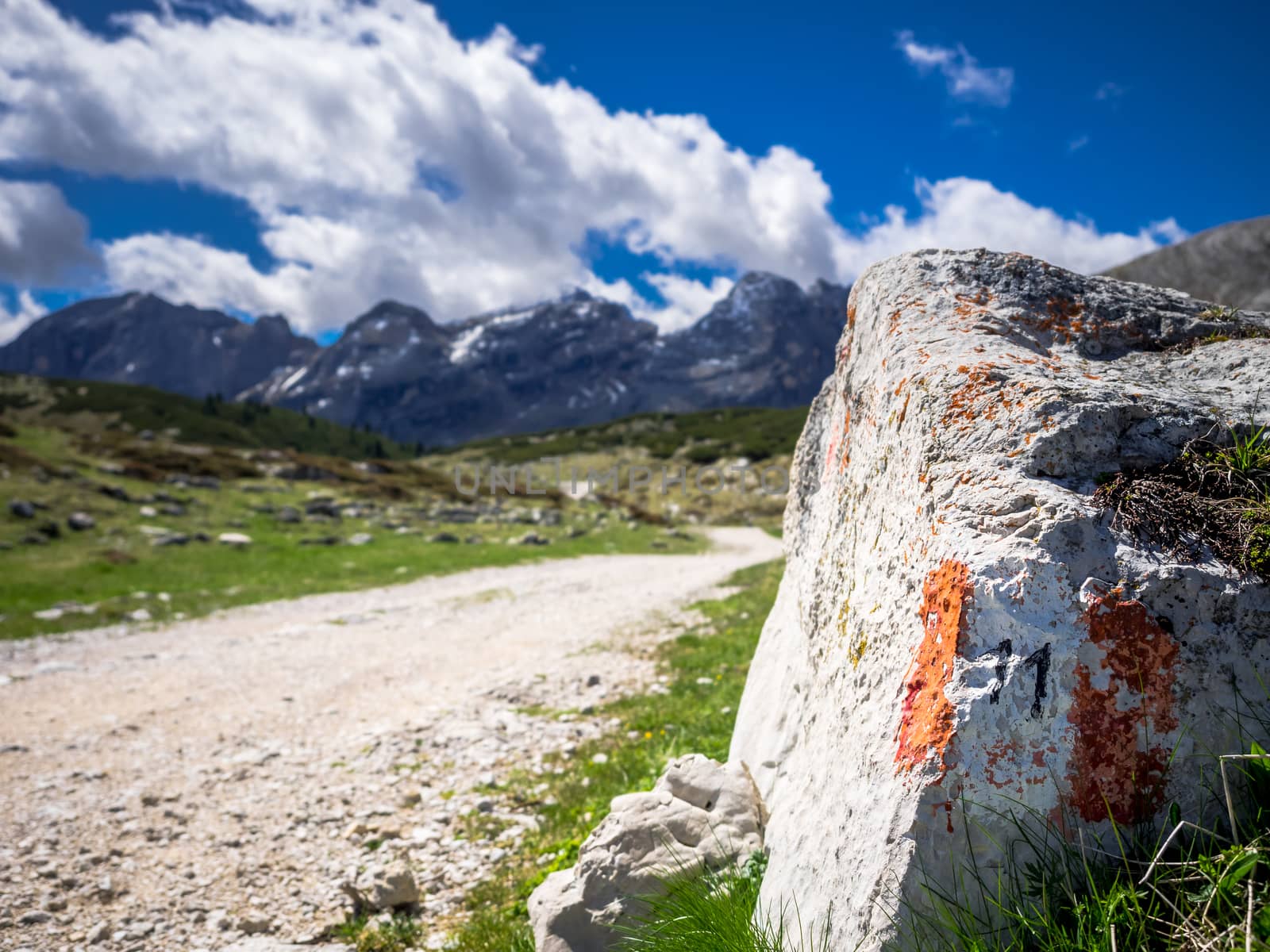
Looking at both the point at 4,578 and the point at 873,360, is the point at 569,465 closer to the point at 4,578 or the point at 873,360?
the point at 4,578

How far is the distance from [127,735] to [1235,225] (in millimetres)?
43320

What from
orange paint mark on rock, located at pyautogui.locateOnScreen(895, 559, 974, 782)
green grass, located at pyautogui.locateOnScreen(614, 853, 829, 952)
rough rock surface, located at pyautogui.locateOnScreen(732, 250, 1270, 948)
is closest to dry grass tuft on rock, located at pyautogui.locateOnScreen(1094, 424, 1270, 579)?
rough rock surface, located at pyautogui.locateOnScreen(732, 250, 1270, 948)

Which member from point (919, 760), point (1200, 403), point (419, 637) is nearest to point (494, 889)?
point (919, 760)

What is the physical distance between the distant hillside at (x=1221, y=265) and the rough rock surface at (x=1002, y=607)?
30542 mm

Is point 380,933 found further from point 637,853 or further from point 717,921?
point 717,921

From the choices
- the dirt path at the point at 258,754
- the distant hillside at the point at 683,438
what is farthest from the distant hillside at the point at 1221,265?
the distant hillside at the point at 683,438

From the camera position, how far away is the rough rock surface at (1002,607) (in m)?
2.85

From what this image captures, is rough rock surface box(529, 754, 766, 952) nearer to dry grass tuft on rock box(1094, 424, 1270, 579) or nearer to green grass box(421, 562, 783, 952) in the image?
green grass box(421, 562, 783, 952)

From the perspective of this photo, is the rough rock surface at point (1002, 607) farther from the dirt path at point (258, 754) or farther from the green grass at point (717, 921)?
the dirt path at point (258, 754)

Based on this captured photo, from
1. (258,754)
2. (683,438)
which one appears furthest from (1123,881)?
(683,438)

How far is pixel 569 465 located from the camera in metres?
103

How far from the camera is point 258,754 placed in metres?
10.1

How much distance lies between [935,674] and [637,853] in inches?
105

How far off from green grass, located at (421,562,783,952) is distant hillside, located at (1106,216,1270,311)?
28189mm
